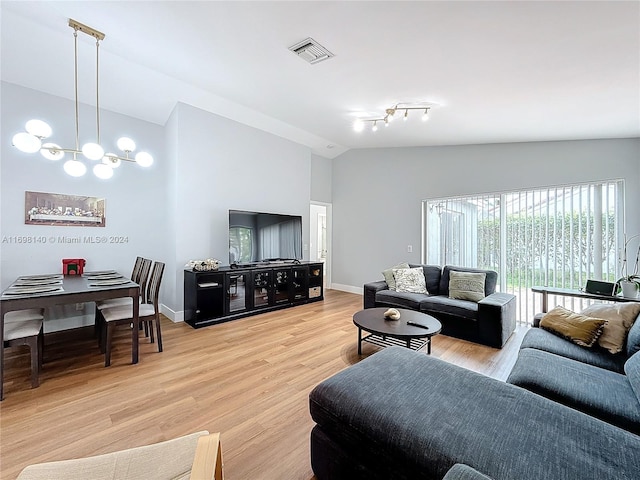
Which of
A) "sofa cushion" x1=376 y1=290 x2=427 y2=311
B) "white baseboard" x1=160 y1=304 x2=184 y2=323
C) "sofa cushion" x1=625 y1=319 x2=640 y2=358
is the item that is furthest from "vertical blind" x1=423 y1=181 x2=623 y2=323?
"white baseboard" x1=160 y1=304 x2=184 y2=323

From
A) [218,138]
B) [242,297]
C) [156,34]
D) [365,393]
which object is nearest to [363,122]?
[218,138]

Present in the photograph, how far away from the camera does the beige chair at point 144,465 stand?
1.05m

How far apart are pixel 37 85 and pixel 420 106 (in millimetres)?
4763

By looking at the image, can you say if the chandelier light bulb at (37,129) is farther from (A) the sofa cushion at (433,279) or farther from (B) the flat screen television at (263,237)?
(A) the sofa cushion at (433,279)

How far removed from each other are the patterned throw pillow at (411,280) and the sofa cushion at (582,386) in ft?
7.42

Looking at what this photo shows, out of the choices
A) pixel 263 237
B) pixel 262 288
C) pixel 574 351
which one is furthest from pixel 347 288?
pixel 574 351

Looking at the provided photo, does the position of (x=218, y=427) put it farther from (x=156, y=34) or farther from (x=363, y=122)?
(x=363, y=122)

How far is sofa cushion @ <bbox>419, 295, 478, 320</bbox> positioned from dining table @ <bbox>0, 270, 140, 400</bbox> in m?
3.46

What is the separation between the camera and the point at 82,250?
3922 millimetres

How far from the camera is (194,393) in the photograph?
232cm

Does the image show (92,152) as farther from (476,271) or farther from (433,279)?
(476,271)

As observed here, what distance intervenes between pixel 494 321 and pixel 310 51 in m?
3.46

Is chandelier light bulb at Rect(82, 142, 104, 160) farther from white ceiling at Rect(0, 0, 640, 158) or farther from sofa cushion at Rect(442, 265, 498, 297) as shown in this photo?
sofa cushion at Rect(442, 265, 498, 297)

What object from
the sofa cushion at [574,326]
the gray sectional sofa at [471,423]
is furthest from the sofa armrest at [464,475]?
the sofa cushion at [574,326]
